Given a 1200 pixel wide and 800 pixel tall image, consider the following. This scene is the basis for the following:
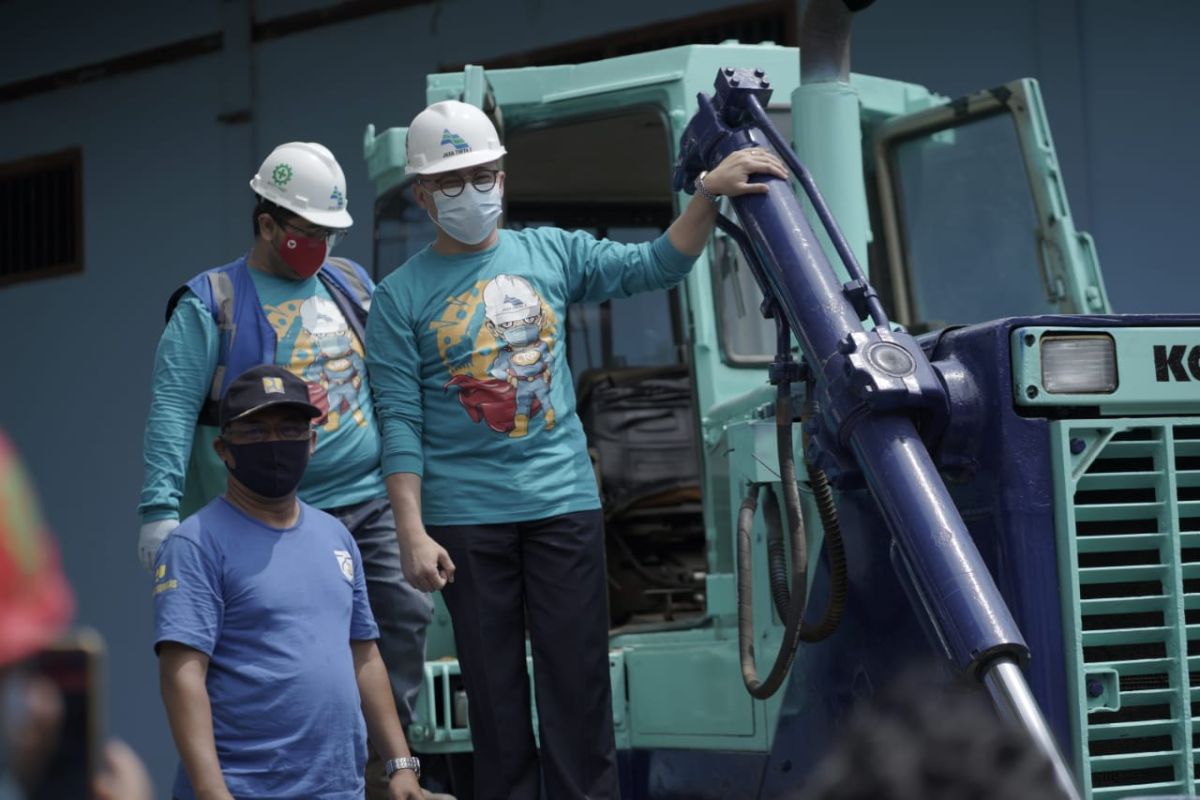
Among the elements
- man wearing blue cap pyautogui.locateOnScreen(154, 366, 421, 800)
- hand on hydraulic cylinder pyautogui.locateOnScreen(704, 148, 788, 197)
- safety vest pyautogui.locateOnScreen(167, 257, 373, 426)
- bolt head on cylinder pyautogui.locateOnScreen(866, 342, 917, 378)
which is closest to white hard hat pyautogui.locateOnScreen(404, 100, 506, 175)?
safety vest pyautogui.locateOnScreen(167, 257, 373, 426)

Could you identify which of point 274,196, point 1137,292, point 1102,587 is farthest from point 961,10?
point 1102,587

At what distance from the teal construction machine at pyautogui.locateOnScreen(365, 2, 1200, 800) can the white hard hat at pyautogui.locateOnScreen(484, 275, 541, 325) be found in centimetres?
46

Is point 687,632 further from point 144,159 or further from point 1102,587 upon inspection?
point 144,159

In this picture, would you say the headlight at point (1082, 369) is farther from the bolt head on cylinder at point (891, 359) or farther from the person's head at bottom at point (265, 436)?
the person's head at bottom at point (265, 436)

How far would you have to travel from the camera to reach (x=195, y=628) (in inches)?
127

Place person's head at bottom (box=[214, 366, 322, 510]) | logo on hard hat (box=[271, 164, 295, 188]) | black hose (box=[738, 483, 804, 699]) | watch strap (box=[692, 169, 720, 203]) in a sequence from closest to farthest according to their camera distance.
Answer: person's head at bottom (box=[214, 366, 322, 510])
black hose (box=[738, 483, 804, 699])
watch strap (box=[692, 169, 720, 203])
logo on hard hat (box=[271, 164, 295, 188])

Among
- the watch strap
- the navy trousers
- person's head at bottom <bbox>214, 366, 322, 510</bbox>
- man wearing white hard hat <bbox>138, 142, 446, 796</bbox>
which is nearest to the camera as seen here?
person's head at bottom <bbox>214, 366, 322, 510</bbox>

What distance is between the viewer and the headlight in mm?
3201

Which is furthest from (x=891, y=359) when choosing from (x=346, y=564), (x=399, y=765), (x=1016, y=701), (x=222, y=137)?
(x=222, y=137)

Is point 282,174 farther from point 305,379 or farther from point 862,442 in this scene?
point 862,442

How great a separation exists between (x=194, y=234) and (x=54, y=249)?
1343mm

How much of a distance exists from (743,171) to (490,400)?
0.73 meters

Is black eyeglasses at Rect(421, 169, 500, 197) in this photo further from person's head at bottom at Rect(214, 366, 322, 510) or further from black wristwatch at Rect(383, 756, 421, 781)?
black wristwatch at Rect(383, 756, 421, 781)

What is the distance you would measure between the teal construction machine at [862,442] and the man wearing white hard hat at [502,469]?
0.35 m
